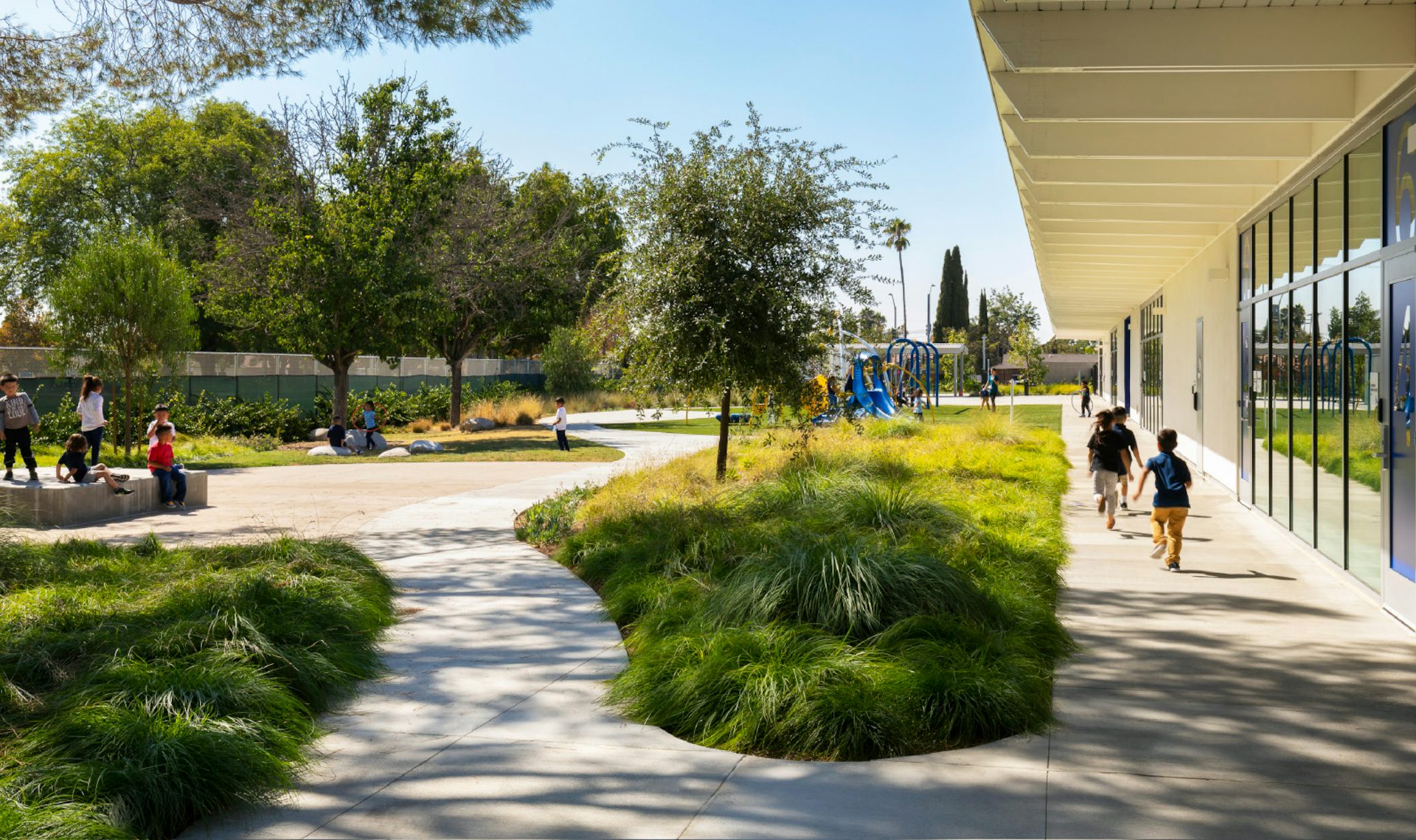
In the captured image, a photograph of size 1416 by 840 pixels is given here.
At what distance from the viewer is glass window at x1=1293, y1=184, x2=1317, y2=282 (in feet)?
31.7

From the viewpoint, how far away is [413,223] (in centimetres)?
2670

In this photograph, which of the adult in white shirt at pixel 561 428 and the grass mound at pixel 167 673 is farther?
the adult in white shirt at pixel 561 428

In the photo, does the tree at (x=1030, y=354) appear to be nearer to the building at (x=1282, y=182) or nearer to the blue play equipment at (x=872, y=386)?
the blue play equipment at (x=872, y=386)

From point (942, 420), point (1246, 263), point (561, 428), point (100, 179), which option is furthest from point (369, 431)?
point (100, 179)

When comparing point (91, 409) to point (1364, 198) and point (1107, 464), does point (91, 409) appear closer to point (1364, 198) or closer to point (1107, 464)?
point (1107, 464)

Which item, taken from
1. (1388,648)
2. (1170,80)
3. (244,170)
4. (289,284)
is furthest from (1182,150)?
(244,170)

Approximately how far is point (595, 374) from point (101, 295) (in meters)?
26.7

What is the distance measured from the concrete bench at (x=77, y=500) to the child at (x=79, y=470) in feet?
0.28

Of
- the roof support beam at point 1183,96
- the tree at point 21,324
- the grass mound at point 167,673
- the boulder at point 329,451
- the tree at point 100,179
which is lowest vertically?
the grass mound at point 167,673

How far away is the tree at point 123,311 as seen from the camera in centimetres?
2027

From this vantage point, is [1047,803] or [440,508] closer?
[1047,803]

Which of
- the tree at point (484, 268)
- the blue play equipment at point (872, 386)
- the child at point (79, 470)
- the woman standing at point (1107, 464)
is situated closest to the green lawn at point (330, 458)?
Answer: the tree at point (484, 268)

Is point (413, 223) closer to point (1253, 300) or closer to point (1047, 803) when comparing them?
point (1253, 300)

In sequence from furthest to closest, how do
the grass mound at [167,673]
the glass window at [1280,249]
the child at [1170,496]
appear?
the glass window at [1280,249], the child at [1170,496], the grass mound at [167,673]
